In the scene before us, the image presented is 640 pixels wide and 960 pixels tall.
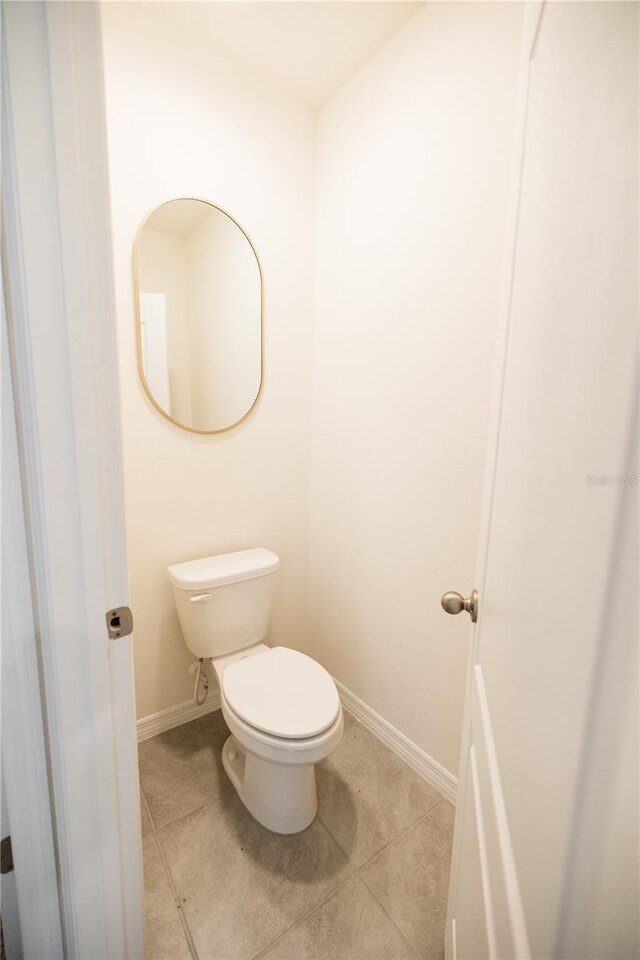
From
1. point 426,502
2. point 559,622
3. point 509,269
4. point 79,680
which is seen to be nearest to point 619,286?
point 559,622

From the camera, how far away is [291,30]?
130 cm

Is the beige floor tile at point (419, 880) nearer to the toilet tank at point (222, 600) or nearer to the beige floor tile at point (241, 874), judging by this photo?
the beige floor tile at point (241, 874)

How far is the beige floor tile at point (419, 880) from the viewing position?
1.03 metres

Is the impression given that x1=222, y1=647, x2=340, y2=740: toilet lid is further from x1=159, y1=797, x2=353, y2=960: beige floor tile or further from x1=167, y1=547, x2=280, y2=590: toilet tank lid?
x1=159, y1=797, x2=353, y2=960: beige floor tile

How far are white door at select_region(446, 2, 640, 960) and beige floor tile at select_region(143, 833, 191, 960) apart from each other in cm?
81

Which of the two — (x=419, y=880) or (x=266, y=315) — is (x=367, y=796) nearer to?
(x=419, y=880)

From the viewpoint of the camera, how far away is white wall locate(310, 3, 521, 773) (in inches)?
46.1

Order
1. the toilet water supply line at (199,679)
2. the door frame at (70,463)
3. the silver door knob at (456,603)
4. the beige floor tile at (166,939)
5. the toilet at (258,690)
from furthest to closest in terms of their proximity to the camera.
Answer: the toilet water supply line at (199,679), the toilet at (258,690), the beige floor tile at (166,939), the silver door knob at (456,603), the door frame at (70,463)

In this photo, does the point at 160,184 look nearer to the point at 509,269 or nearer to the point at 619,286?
the point at 509,269

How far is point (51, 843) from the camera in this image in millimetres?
757

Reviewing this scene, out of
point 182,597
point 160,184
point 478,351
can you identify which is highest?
point 160,184

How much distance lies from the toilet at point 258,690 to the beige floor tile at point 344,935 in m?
0.23

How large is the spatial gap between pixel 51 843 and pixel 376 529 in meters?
1.22

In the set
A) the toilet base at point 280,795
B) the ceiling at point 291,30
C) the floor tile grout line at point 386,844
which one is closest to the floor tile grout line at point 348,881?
the floor tile grout line at point 386,844
